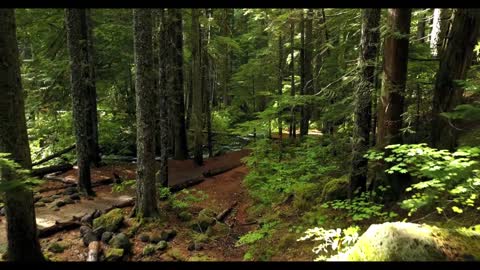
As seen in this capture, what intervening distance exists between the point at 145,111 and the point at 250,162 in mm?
5103

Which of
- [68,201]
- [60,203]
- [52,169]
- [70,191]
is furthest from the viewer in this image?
[52,169]

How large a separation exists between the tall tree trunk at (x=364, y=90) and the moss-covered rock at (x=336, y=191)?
71 cm

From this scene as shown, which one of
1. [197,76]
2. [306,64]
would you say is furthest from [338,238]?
[306,64]

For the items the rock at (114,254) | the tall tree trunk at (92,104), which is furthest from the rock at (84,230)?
the tall tree trunk at (92,104)

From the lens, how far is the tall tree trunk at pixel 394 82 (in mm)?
6621

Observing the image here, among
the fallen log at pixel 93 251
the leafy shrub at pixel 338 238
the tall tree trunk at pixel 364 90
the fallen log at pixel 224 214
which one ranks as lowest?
the fallen log at pixel 224 214

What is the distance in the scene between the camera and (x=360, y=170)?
7.60m

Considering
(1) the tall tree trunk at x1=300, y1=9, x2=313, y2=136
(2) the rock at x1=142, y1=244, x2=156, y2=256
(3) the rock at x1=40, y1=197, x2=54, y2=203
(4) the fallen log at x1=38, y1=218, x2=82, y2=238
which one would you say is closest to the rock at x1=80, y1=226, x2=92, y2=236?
(4) the fallen log at x1=38, y1=218, x2=82, y2=238

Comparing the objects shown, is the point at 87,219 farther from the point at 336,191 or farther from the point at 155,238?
the point at 336,191

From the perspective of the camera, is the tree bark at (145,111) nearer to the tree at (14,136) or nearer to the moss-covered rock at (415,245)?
the tree at (14,136)

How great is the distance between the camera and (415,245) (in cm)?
353

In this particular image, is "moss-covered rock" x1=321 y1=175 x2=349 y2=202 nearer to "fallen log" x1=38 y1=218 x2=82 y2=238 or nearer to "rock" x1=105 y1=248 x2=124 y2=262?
"rock" x1=105 y1=248 x2=124 y2=262
